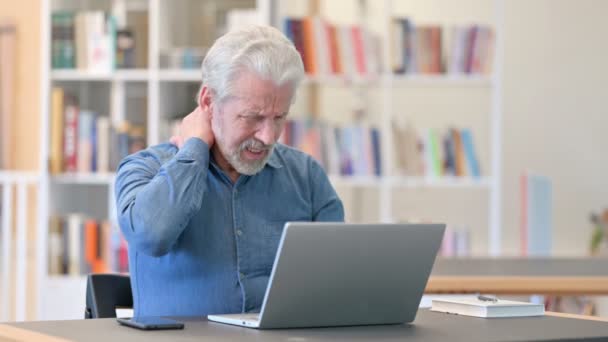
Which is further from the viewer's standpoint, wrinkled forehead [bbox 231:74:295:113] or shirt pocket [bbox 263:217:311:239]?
shirt pocket [bbox 263:217:311:239]

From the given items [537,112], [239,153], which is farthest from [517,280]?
[537,112]

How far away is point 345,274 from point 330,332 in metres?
0.10

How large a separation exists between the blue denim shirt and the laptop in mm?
243

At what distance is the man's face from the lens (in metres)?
2.07

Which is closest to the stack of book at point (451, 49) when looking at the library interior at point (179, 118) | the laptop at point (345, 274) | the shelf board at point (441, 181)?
the library interior at point (179, 118)

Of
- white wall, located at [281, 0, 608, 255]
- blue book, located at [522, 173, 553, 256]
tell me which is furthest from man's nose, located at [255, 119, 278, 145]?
white wall, located at [281, 0, 608, 255]

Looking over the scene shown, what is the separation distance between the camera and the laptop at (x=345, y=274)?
1.66 metres

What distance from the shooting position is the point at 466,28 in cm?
465

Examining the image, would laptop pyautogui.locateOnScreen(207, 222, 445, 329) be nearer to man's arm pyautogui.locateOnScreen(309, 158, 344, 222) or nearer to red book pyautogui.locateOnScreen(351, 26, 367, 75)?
man's arm pyautogui.locateOnScreen(309, 158, 344, 222)

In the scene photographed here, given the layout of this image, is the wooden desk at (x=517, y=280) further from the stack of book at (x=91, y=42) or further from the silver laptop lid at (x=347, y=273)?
the stack of book at (x=91, y=42)

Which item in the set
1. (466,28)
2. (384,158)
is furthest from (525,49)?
(384,158)

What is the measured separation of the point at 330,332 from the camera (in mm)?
1729

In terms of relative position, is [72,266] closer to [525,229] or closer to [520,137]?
[525,229]

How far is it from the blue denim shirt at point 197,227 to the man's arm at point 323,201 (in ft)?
0.16
